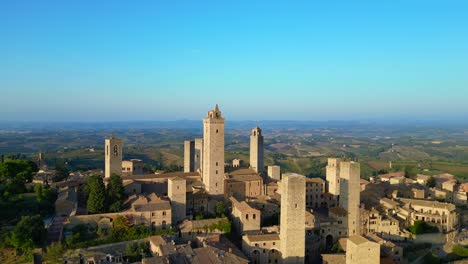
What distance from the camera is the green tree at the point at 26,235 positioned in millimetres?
23844

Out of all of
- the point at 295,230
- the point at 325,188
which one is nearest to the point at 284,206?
the point at 295,230

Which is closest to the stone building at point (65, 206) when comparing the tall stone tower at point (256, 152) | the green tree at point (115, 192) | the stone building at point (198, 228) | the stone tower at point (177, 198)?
the green tree at point (115, 192)

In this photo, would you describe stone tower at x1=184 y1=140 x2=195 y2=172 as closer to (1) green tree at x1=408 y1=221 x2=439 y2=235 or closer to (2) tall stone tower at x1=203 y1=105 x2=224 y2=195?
(2) tall stone tower at x1=203 y1=105 x2=224 y2=195

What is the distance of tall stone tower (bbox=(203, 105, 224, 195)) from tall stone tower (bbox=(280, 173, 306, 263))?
9731 mm

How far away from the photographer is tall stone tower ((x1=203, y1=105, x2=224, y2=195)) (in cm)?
3519

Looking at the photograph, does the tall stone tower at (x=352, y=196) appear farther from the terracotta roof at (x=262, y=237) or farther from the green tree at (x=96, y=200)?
the green tree at (x=96, y=200)

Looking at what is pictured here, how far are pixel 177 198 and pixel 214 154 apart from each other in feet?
20.3

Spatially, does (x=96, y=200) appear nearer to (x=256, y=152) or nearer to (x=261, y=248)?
(x=261, y=248)

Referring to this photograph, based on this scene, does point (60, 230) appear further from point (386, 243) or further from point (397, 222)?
point (397, 222)

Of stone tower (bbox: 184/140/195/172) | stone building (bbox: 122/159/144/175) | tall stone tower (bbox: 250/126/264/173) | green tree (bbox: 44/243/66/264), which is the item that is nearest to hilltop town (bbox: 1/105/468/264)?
green tree (bbox: 44/243/66/264)

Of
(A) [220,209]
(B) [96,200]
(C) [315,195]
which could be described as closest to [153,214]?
(B) [96,200]

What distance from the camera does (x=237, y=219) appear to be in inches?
1201

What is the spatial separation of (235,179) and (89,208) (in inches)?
535

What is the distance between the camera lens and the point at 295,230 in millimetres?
26672
